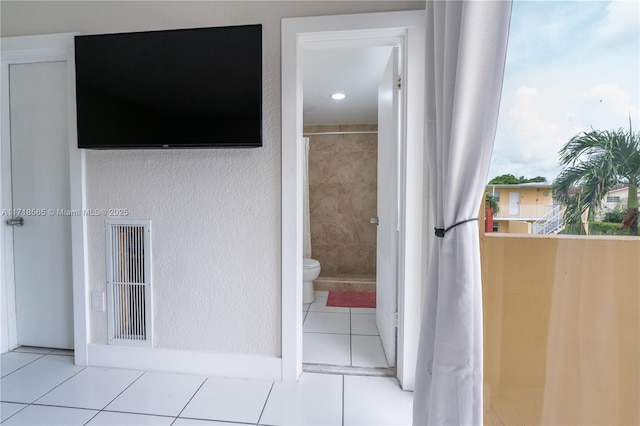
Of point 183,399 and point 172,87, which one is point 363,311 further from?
point 172,87

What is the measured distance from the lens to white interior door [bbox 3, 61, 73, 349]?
185 centimetres

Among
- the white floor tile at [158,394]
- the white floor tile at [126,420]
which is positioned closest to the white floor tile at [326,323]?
the white floor tile at [158,394]

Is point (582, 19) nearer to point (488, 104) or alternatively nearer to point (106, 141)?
point (488, 104)

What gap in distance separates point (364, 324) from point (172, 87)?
7.08ft

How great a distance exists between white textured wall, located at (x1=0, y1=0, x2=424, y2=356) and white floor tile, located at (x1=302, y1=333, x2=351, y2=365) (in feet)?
1.15

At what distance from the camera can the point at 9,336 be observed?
1918 millimetres

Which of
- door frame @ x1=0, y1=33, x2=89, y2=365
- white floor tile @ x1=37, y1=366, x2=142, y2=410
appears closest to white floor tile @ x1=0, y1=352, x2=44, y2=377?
door frame @ x1=0, y1=33, x2=89, y2=365

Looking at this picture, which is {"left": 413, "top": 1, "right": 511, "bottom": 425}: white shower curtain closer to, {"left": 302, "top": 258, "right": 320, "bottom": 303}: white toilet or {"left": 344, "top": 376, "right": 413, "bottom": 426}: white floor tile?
{"left": 344, "top": 376, "right": 413, "bottom": 426}: white floor tile

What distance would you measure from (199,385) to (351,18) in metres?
2.20

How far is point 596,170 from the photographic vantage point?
750 mm

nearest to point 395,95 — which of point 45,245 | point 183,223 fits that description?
point 183,223

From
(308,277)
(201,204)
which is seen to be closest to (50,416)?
Answer: (201,204)

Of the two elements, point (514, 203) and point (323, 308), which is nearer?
point (514, 203)

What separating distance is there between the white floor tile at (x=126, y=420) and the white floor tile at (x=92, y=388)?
89 millimetres
